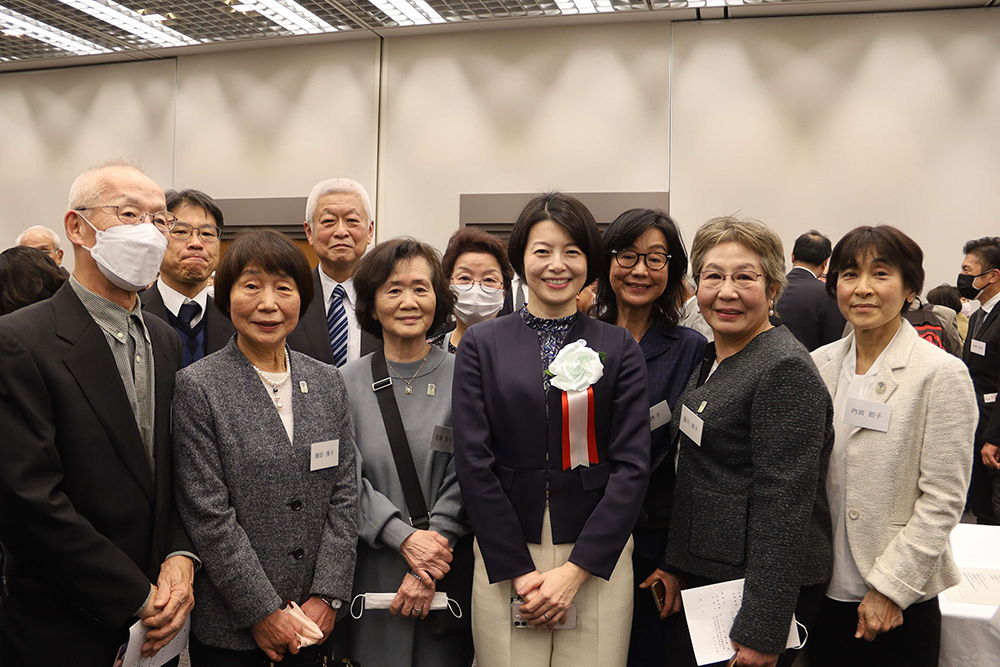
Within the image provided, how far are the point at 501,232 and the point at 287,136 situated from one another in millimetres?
2589

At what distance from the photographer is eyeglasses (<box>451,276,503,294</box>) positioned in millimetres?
3084

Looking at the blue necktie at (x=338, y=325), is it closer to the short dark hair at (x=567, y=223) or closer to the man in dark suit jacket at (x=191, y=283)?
the man in dark suit jacket at (x=191, y=283)

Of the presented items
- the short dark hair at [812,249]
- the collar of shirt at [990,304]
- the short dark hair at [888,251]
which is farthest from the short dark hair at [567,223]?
the collar of shirt at [990,304]

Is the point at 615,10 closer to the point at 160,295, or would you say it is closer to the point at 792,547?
the point at 160,295

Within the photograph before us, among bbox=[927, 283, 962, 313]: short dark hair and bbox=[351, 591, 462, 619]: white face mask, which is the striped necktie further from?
bbox=[927, 283, 962, 313]: short dark hair

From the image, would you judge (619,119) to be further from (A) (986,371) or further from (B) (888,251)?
(B) (888,251)

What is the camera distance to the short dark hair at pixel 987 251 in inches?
208

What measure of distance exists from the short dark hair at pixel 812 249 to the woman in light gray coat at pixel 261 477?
4665 mm

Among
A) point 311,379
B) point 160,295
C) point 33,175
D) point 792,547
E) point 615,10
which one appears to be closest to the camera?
point 792,547

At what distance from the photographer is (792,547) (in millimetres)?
1811

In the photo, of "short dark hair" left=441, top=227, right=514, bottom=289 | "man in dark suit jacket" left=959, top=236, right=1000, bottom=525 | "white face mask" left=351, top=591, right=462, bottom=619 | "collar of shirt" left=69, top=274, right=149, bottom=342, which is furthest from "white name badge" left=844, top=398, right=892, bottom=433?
"man in dark suit jacket" left=959, top=236, right=1000, bottom=525

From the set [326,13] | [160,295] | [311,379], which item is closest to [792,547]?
[311,379]

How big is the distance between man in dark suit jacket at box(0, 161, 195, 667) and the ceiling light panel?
6612 mm

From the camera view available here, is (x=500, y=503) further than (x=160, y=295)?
No
